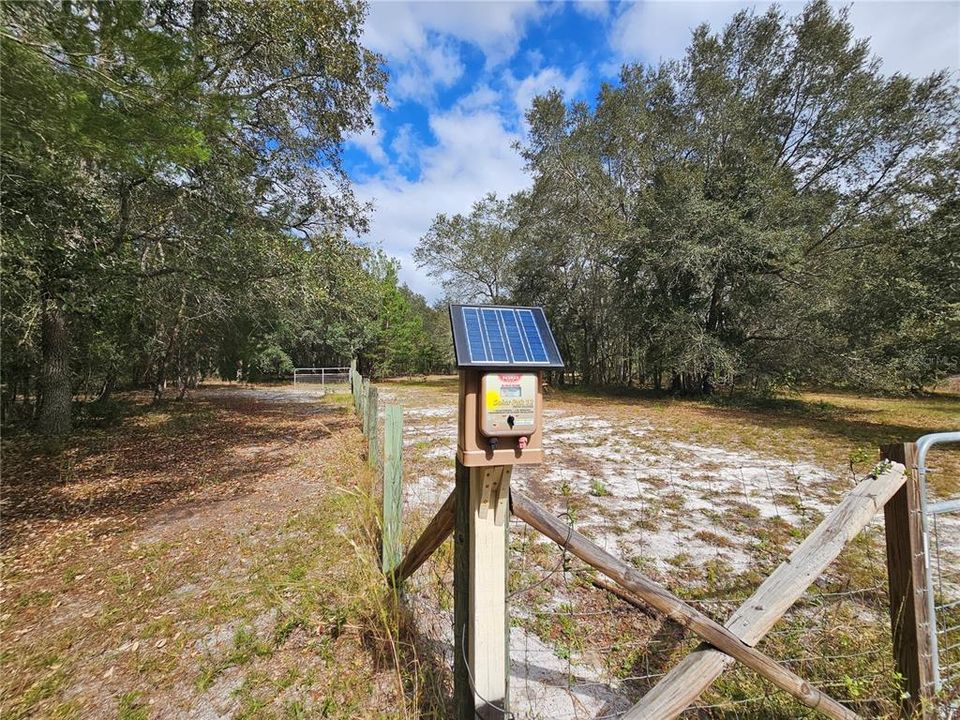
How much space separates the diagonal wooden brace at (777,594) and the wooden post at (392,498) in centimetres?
172

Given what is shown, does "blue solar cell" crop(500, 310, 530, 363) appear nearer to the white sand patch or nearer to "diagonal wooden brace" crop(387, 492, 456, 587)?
"diagonal wooden brace" crop(387, 492, 456, 587)

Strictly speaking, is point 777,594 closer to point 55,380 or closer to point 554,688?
point 554,688

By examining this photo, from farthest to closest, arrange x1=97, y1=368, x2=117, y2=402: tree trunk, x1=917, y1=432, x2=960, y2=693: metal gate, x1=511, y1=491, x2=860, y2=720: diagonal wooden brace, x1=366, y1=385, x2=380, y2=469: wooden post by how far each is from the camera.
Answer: x1=97, y1=368, x2=117, y2=402: tree trunk
x1=366, y1=385, x2=380, y2=469: wooden post
x1=917, y1=432, x2=960, y2=693: metal gate
x1=511, y1=491, x2=860, y2=720: diagonal wooden brace

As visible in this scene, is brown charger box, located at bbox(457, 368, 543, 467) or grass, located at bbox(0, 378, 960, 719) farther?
grass, located at bbox(0, 378, 960, 719)

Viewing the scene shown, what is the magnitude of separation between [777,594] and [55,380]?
11019 mm

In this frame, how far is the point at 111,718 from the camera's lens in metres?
2.08

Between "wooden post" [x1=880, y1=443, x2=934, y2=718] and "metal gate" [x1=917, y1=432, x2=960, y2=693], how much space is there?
0.07 ft

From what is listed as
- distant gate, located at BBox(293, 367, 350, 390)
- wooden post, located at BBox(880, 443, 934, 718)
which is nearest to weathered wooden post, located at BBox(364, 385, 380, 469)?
wooden post, located at BBox(880, 443, 934, 718)

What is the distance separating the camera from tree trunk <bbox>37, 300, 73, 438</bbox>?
7.52m

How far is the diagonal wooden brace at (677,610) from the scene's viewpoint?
58.8 inches

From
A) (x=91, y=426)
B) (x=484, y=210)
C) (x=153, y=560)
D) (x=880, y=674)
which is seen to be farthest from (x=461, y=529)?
(x=484, y=210)


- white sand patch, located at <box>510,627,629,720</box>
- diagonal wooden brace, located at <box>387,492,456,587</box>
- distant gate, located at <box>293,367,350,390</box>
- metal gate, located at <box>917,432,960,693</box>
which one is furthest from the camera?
distant gate, located at <box>293,367,350,390</box>

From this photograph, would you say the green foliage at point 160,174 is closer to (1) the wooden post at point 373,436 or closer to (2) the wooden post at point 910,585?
(1) the wooden post at point 373,436

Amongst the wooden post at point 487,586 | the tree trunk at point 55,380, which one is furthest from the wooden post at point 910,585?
the tree trunk at point 55,380
